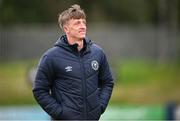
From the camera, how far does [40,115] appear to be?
573 inches

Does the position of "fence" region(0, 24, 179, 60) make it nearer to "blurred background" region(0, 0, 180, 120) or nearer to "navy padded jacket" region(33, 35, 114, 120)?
"blurred background" region(0, 0, 180, 120)

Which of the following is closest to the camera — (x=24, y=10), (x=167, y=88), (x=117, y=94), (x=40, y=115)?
(x=40, y=115)

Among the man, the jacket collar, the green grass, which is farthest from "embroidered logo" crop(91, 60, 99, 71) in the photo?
the green grass

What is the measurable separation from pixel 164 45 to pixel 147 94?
36.0 feet

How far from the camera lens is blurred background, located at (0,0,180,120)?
2308cm

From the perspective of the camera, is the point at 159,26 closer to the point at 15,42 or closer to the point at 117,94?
the point at 15,42

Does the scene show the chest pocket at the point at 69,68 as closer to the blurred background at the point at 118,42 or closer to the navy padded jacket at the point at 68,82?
the navy padded jacket at the point at 68,82

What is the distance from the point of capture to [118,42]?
120 feet

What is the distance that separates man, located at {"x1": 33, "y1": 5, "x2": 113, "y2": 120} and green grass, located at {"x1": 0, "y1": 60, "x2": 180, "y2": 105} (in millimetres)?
12675

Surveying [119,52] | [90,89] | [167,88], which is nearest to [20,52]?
[119,52]

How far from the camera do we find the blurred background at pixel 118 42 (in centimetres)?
2308

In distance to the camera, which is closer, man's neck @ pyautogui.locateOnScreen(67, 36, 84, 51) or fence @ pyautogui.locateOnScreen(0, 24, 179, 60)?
man's neck @ pyautogui.locateOnScreen(67, 36, 84, 51)

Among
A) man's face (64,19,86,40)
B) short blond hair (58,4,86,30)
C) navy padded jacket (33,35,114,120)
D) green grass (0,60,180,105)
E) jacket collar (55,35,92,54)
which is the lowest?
green grass (0,60,180,105)

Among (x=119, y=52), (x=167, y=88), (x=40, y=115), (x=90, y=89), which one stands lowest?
(x=119, y=52)
